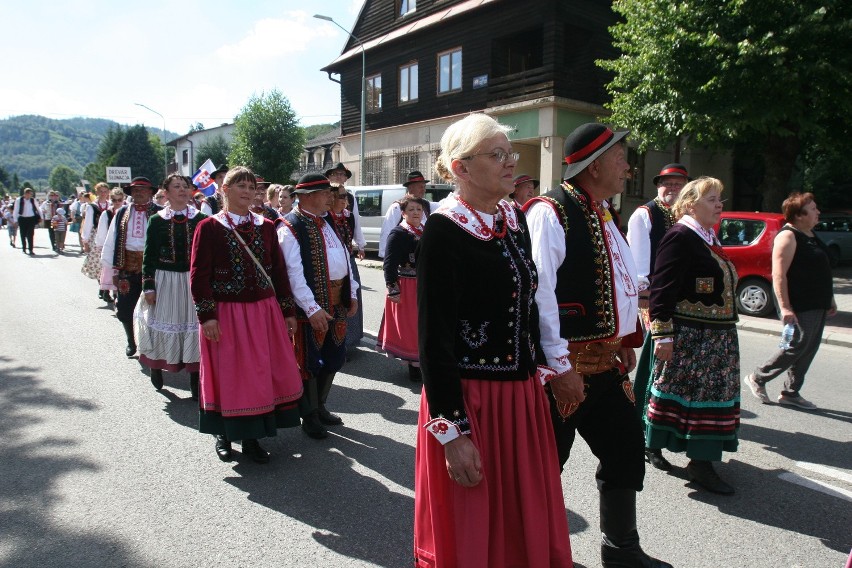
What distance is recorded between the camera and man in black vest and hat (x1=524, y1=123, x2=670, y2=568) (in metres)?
2.76

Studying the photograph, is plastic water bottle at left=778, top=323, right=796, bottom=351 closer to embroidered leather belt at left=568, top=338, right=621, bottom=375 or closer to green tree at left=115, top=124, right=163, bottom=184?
embroidered leather belt at left=568, top=338, right=621, bottom=375

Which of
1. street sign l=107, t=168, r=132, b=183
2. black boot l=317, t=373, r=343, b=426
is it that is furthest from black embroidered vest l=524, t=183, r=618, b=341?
street sign l=107, t=168, r=132, b=183

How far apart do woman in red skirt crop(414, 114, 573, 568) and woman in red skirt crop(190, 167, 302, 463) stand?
228cm

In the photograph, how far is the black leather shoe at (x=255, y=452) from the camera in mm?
4418

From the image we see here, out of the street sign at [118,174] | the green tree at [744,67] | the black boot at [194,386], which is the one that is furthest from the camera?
the street sign at [118,174]

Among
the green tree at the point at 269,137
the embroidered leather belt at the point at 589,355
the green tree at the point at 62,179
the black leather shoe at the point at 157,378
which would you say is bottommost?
the black leather shoe at the point at 157,378

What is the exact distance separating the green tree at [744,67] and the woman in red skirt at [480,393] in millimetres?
12498

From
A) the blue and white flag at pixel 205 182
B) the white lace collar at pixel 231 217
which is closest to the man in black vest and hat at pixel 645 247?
the white lace collar at pixel 231 217

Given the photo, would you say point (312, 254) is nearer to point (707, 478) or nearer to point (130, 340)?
point (707, 478)

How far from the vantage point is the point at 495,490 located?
2209 millimetres

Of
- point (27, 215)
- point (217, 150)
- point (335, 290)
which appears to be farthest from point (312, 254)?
point (217, 150)

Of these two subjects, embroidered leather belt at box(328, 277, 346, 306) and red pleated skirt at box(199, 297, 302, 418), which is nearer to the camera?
red pleated skirt at box(199, 297, 302, 418)

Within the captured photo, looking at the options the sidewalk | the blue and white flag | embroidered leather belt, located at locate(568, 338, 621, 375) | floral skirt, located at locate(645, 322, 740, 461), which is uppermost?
the blue and white flag

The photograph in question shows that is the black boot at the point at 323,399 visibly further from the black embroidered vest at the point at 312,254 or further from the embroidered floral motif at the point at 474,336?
the embroidered floral motif at the point at 474,336
